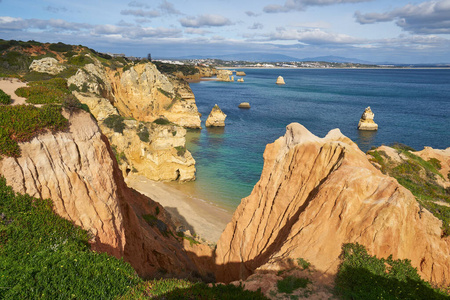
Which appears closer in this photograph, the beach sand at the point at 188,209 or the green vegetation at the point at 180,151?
the beach sand at the point at 188,209

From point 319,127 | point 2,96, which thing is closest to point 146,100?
point 319,127

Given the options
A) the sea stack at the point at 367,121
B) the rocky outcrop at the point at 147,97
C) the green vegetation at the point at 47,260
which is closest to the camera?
the green vegetation at the point at 47,260

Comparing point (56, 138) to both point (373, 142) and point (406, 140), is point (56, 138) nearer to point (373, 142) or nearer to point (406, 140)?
point (373, 142)

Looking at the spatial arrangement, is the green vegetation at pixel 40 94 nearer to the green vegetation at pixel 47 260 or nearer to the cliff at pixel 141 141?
the green vegetation at pixel 47 260

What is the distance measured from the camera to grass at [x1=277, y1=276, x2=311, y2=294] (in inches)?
448

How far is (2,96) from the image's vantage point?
500 inches

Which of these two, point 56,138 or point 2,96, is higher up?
point 2,96

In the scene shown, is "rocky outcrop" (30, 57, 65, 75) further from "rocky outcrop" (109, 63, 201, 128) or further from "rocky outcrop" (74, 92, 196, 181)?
"rocky outcrop" (109, 63, 201, 128)

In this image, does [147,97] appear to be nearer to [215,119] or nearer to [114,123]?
[215,119]

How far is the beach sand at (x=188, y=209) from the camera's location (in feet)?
102

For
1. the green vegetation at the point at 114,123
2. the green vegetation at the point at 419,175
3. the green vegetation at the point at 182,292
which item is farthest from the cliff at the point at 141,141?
the green vegetation at the point at 182,292

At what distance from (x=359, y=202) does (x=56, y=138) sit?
13506mm

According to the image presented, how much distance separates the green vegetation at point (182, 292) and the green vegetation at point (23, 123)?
6556mm

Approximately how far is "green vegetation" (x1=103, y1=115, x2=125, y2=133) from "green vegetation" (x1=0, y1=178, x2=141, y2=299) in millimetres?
30874
